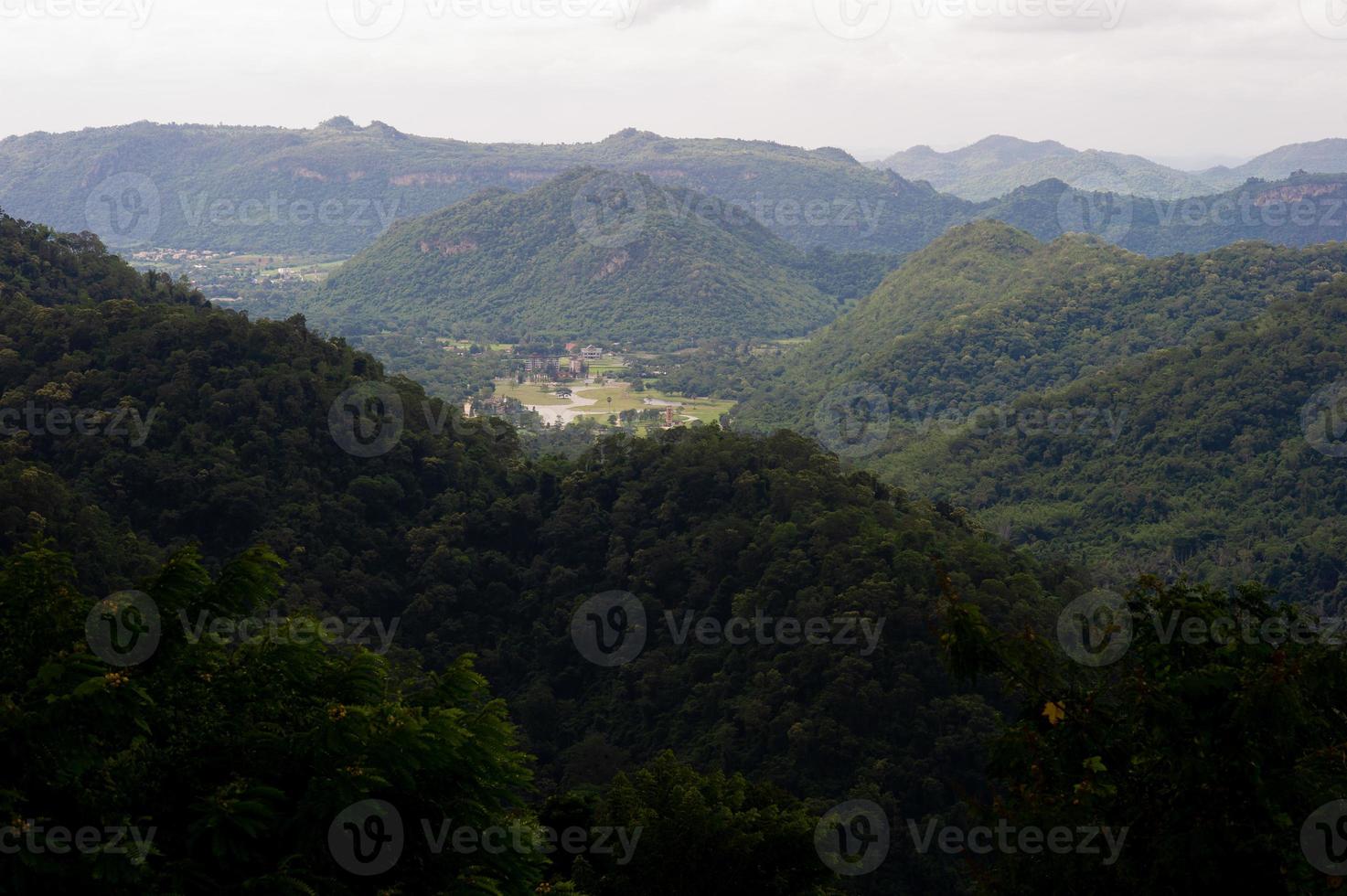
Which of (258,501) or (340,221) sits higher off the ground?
(340,221)

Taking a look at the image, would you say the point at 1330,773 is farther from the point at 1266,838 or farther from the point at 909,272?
the point at 909,272

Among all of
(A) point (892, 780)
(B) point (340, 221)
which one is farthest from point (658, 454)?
(B) point (340, 221)

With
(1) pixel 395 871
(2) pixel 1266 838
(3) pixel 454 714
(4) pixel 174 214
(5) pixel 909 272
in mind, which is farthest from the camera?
(4) pixel 174 214

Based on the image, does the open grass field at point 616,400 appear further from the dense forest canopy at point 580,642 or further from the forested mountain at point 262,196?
the forested mountain at point 262,196

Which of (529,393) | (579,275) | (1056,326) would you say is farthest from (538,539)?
(579,275)

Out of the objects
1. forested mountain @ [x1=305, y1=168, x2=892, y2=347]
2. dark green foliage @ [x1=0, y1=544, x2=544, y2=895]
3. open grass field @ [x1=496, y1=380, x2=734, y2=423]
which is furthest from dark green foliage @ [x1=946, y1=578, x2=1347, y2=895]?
forested mountain @ [x1=305, y1=168, x2=892, y2=347]

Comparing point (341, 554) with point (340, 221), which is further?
point (340, 221)

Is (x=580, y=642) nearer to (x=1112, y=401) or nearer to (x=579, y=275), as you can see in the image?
(x=1112, y=401)
